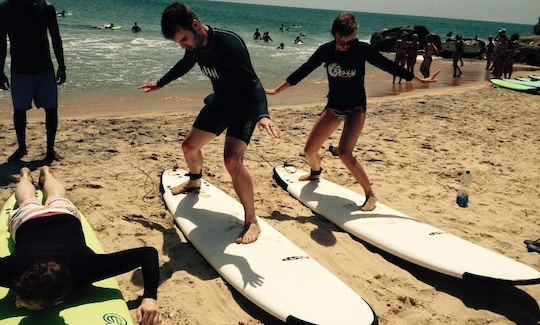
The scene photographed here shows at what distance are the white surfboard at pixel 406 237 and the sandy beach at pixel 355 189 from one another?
0.13m

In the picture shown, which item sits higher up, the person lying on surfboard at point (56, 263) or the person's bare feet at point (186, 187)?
the person lying on surfboard at point (56, 263)

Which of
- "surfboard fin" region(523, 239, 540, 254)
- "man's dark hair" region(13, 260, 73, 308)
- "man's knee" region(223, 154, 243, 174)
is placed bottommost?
"surfboard fin" region(523, 239, 540, 254)

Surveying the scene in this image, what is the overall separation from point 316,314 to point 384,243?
56.2 inches

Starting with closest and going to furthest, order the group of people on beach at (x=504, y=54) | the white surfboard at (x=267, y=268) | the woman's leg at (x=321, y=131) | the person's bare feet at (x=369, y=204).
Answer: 1. the white surfboard at (x=267, y=268)
2. the person's bare feet at (x=369, y=204)
3. the woman's leg at (x=321, y=131)
4. the group of people on beach at (x=504, y=54)

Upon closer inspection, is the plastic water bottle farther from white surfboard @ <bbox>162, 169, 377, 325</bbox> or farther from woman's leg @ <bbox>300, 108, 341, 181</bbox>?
white surfboard @ <bbox>162, 169, 377, 325</bbox>

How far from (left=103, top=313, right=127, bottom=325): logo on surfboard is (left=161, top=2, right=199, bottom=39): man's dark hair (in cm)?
205

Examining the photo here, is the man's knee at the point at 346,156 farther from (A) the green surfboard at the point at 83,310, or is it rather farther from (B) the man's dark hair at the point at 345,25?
(A) the green surfboard at the point at 83,310

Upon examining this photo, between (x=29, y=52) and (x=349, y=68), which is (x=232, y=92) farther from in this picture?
(x=29, y=52)

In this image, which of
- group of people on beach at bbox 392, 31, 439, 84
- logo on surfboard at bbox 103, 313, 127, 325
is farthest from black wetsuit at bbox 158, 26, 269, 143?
group of people on beach at bbox 392, 31, 439, 84

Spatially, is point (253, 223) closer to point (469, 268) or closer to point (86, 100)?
point (469, 268)

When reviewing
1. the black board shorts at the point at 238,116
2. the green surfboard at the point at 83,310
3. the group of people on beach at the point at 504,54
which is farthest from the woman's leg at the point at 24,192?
the group of people on beach at the point at 504,54

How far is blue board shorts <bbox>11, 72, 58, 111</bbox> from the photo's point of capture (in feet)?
17.6

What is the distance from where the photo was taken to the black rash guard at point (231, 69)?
3729mm

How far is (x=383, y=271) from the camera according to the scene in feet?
12.8
